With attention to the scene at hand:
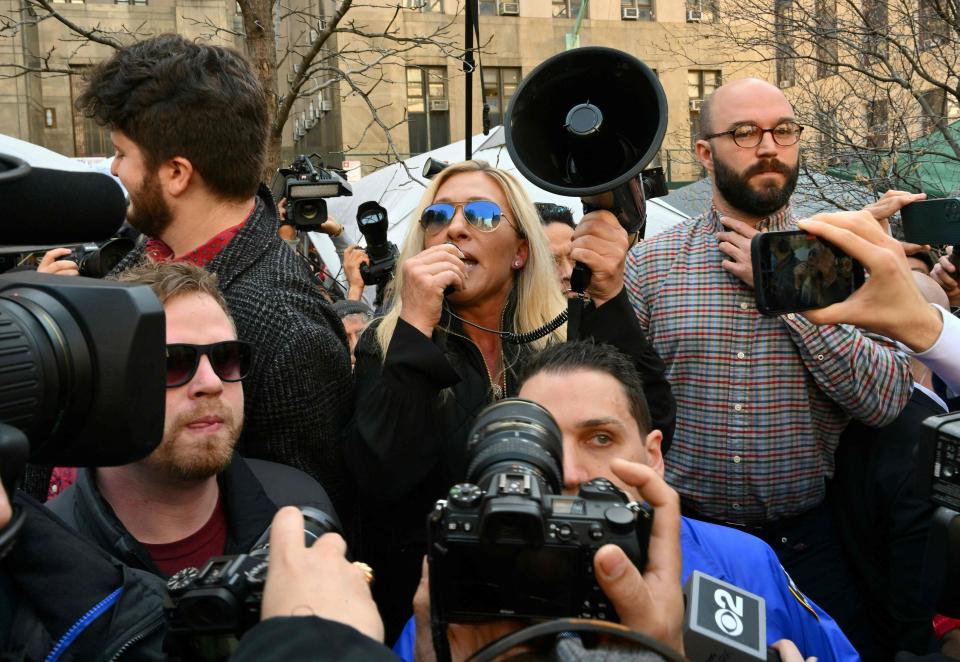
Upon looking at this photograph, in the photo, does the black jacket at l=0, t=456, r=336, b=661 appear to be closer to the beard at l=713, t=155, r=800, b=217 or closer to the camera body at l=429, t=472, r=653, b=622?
the camera body at l=429, t=472, r=653, b=622

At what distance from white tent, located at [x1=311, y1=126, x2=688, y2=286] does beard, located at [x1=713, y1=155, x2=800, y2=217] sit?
134 inches

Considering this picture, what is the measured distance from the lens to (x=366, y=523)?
8.98 feet

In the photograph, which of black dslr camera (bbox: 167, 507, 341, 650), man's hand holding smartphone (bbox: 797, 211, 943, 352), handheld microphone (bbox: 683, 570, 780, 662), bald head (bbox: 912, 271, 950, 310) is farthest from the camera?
bald head (bbox: 912, 271, 950, 310)

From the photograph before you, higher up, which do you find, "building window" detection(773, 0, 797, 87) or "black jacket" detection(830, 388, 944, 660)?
"building window" detection(773, 0, 797, 87)

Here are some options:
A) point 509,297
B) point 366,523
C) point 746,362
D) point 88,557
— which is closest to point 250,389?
point 366,523

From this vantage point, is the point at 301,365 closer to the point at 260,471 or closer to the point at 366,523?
the point at 260,471

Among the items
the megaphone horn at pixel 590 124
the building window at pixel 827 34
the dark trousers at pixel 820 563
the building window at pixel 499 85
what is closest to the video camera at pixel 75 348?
the megaphone horn at pixel 590 124

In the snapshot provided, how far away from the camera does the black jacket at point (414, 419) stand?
2.43 metres

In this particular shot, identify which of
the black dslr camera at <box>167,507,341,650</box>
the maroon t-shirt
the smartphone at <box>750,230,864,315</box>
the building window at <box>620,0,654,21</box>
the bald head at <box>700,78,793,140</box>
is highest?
the building window at <box>620,0,654,21</box>

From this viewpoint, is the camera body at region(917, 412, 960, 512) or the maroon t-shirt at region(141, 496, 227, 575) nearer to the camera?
the camera body at region(917, 412, 960, 512)

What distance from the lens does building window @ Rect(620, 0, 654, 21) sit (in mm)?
28203

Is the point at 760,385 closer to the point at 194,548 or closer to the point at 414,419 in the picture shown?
the point at 414,419

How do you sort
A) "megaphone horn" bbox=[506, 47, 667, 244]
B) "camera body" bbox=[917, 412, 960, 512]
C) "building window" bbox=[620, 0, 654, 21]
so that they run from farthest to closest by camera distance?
"building window" bbox=[620, 0, 654, 21]
"megaphone horn" bbox=[506, 47, 667, 244]
"camera body" bbox=[917, 412, 960, 512]

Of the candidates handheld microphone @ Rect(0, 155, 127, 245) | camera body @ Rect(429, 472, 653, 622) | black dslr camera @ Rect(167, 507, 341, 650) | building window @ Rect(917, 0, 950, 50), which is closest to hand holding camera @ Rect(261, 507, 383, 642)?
black dslr camera @ Rect(167, 507, 341, 650)
